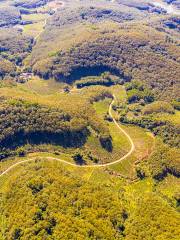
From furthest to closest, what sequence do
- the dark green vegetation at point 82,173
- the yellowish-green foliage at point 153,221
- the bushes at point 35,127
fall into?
the bushes at point 35,127, the dark green vegetation at point 82,173, the yellowish-green foliage at point 153,221

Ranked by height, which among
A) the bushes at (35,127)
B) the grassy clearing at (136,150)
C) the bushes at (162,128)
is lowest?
the grassy clearing at (136,150)

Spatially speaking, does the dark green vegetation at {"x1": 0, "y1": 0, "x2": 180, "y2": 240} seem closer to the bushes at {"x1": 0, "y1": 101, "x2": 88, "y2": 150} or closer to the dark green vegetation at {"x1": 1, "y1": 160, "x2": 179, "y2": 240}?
the dark green vegetation at {"x1": 1, "y1": 160, "x2": 179, "y2": 240}

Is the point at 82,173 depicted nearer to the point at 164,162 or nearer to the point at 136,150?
the point at 136,150

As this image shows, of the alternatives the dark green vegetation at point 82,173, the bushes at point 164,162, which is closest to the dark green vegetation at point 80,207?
the dark green vegetation at point 82,173

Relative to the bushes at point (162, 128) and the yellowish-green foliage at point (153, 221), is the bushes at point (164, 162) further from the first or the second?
the yellowish-green foliage at point (153, 221)

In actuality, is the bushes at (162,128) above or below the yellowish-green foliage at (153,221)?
above

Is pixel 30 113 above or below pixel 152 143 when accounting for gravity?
above

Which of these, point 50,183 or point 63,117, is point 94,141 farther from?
point 50,183

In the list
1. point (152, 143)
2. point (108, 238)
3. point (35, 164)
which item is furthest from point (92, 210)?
point (152, 143)

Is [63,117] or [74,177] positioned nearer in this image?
[74,177]

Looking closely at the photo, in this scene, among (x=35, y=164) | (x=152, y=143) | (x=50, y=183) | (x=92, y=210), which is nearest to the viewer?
(x=92, y=210)

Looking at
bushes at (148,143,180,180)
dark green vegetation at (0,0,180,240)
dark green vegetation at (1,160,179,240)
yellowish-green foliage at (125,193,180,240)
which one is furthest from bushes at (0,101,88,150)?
yellowish-green foliage at (125,193,180,240)
